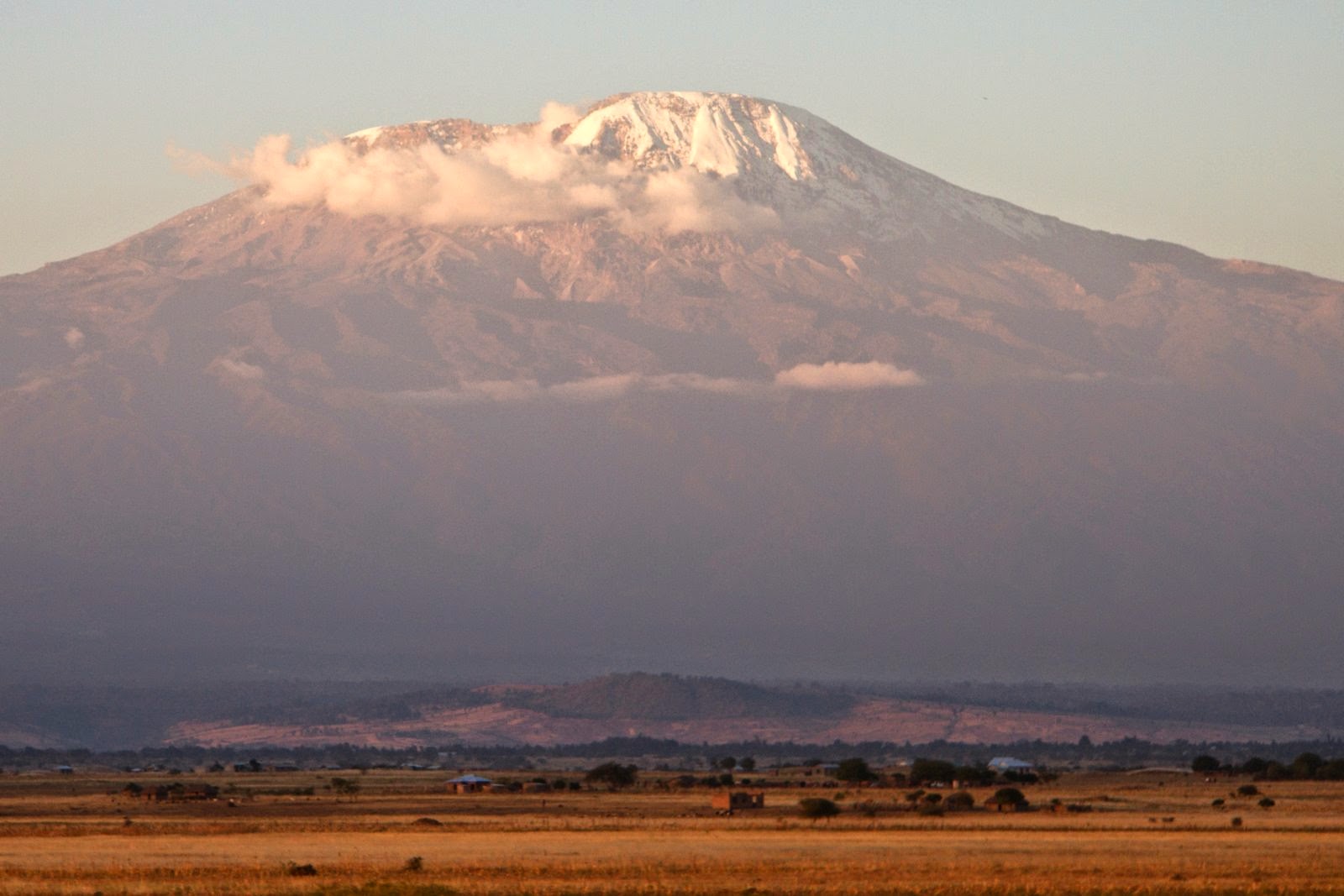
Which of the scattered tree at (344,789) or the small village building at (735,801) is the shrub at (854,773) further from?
the scattered tree at (344,789)

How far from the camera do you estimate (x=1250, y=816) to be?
76000 millimetres

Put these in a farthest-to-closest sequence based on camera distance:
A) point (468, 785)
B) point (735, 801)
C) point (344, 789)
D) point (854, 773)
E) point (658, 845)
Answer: point (854, 773) < point (468, 785) < point (344, 789) < point (735, 801) < point (658, 845)

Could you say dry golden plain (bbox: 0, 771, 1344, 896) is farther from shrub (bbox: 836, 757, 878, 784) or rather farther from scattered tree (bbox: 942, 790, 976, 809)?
shrub (bbox: 836, 757, 878, 784)

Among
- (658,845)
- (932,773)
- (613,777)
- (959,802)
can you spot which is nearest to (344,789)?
(613,777)

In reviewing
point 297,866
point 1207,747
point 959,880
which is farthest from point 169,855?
point 1207,747

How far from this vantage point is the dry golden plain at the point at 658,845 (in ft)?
172

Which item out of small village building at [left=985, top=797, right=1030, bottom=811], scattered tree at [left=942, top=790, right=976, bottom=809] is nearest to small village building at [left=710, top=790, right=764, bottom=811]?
scattered tree at [left=942, top=790, right=976, bottom=809]

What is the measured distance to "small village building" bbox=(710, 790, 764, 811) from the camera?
8050 centimetres

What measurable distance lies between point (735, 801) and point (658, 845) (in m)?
17.3

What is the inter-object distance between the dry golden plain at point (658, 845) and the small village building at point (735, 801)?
51.7 inches

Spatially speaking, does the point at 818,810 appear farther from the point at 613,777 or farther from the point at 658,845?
the point at 613,777

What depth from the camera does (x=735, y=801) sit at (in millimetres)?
80938

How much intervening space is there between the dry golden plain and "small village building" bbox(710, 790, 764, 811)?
1313 millimetres

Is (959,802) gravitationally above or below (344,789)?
below
